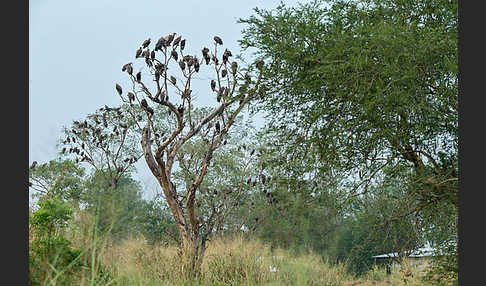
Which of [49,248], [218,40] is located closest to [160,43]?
[218,40]

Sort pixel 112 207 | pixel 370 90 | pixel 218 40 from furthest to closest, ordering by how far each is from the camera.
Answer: pixel 218 40, pixel 370 90, pixel 112 207

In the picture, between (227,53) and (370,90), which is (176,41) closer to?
(227,53)

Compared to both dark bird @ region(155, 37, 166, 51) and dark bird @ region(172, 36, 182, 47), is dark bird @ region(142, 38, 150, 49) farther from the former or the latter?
dark bird @ region(172, 36, 182, 47)

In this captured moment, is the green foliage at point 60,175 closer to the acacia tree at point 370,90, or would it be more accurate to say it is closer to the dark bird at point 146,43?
the dark bird at point 146,43

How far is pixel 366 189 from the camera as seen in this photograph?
5.34 m

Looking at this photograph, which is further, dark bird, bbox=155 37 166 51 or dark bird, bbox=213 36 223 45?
dark bird, bbox=213 36 223 45

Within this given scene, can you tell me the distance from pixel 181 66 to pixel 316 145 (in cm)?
221

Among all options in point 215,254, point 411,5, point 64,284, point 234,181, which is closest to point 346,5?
Answer: point 411,5

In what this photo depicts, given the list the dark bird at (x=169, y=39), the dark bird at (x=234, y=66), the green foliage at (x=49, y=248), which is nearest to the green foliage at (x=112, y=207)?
the green foliage at (x=49, y=248)

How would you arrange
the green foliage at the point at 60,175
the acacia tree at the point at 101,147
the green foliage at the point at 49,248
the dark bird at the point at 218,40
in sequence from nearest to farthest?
1. the green foliage at the point at 49,248
2. the dark bird at the point at 218,40
3. the acacia tree at the point at 101,147
4. the green foliage at the point at 60,175

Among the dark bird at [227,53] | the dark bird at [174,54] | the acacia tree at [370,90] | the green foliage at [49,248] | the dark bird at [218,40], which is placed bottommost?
the green foliage at [49,248]

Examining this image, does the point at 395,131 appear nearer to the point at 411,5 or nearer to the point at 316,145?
the point at 316,145

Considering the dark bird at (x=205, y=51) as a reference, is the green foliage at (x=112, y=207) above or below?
below

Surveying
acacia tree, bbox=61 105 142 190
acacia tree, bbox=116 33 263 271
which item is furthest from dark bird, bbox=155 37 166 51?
acacia tree, bbox=61 105 142 190
